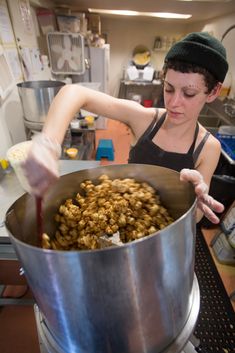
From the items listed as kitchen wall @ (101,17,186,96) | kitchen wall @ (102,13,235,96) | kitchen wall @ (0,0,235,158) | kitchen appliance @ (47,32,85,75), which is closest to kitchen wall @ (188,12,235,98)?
kitchen wall @ (0,0,235,158)

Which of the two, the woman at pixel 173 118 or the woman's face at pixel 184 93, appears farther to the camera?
the woman's face at pixel 184 93

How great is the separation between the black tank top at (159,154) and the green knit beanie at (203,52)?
11.5 inches

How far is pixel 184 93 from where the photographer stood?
0.73m

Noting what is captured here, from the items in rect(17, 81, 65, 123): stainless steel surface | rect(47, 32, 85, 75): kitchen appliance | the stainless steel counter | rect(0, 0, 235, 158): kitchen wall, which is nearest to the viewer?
the stainless steel counter

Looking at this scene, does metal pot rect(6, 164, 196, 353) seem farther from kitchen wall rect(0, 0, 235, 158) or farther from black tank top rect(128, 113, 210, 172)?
kitchen wall rect(0, 0, 235, 158)

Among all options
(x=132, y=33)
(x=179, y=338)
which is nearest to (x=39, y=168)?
(x=179, y=338)

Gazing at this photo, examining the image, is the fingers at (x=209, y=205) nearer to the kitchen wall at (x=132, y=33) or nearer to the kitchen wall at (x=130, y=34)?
the kitchen wall at (x=132, y=33)

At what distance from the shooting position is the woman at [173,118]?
327 millimetres

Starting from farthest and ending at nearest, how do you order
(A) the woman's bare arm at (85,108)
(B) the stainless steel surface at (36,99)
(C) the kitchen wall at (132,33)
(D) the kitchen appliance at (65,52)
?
(C) the kitchen wall at (132,33) < (D) the kitchen appliance at (65,52) < (B) the stainless steel surface at (36,99) < (A) the woman's bare arm at (85,108)

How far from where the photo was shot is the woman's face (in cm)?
70

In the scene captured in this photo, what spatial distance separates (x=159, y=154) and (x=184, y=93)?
0.27 m

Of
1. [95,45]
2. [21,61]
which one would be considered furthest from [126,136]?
[21,61]

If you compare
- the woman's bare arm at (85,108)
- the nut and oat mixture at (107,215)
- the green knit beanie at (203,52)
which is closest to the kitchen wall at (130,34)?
the woman's bare arm at (85,108)

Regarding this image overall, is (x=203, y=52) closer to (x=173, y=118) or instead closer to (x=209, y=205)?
(x=173, y=118)
